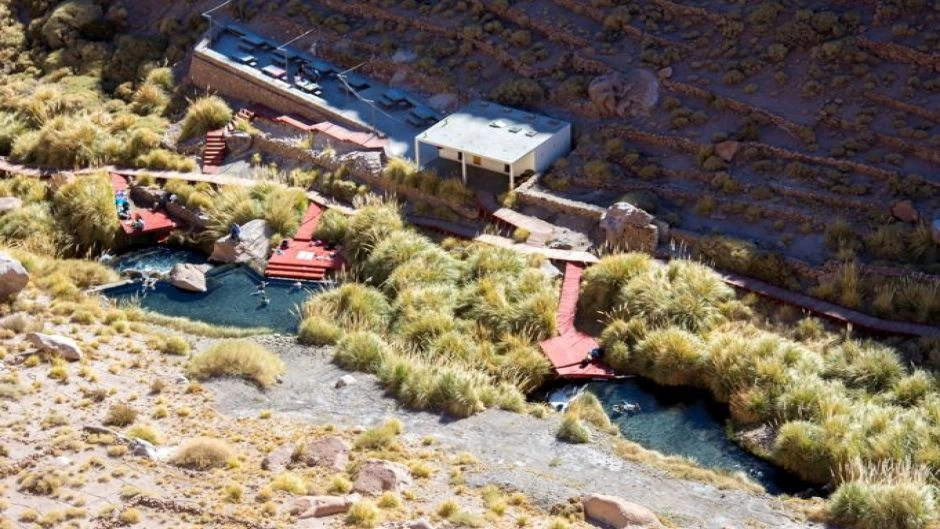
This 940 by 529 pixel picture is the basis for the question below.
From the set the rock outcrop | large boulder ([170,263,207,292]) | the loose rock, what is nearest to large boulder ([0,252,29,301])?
large boulder ([170,263,207,292])

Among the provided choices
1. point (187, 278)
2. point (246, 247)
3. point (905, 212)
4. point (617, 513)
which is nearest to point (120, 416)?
point (187, 278)

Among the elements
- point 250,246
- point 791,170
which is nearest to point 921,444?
point 791,170

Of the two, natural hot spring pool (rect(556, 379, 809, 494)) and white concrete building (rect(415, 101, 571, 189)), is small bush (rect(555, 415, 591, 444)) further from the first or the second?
white concrete building (rect(415, 101, 571, 189))

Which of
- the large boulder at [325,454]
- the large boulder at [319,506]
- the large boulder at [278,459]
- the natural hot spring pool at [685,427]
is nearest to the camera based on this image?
the large boulder at [319,506]

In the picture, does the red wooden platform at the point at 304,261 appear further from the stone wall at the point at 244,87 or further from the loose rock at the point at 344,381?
the loose rock at the point at 344,381

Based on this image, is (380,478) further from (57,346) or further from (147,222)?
(147,222)

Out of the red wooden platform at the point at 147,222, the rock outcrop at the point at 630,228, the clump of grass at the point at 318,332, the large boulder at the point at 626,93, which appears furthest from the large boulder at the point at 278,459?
the large boulder at the point at 626,93

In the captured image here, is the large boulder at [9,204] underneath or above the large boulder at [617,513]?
underneath
